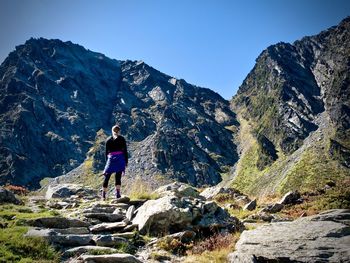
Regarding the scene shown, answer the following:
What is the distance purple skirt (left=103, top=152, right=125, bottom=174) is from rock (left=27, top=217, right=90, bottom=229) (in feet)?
18.1

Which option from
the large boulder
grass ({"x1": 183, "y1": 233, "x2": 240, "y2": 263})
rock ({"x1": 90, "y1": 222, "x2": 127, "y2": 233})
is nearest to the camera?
grass ({"x1": 183, "y1": 233, "x2": 240, "y2": 263})

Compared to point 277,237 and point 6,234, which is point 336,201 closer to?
point 277,237

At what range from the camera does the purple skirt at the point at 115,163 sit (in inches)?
754

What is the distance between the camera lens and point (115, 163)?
19.2 meters

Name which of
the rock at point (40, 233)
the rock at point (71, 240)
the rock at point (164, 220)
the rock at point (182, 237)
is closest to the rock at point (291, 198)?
the rock at point (164, 220)

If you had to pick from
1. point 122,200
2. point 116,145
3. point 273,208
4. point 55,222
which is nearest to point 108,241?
point 55,222

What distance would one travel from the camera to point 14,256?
967cm

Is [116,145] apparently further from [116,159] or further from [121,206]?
[121,206]

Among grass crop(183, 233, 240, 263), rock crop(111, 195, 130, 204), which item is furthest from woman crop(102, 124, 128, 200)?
grass crop(183, 233, 240, 263)

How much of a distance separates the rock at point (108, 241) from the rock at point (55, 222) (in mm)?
1999

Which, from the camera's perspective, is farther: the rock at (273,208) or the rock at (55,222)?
the rock at (273,208)

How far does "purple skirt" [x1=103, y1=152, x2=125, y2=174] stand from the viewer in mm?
19141

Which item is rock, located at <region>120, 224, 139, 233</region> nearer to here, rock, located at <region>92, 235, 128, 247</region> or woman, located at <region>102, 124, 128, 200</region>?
rock, located at <region>92, 235, 128, 247</region>

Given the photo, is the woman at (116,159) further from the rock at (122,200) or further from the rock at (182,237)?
the rock at (182,237)
